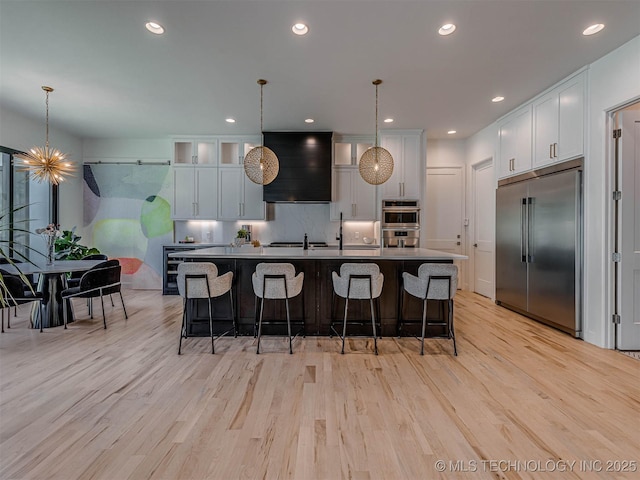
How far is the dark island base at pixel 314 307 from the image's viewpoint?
345 cm

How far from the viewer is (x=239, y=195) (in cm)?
587

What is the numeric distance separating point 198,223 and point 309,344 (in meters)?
4.09

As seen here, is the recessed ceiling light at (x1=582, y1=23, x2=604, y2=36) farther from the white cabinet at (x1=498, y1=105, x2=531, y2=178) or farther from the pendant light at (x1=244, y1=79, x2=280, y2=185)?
the pendant light at (x1=244, y1=79, x2=280, y2=185)

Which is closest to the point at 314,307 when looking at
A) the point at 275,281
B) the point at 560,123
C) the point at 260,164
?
the point at 275,281

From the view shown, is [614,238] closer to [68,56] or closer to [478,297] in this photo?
[478,297]

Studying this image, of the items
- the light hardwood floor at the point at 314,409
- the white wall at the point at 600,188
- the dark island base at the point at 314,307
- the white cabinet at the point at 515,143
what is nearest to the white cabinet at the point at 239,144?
the dark island base at the point at 314,307

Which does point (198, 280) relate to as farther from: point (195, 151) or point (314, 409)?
point (195, 151)

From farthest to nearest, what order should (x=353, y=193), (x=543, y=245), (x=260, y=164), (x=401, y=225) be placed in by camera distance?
(x=353, y=193) → (x=401, y=225) → (x=543, y=245) → (x=260, y=164)

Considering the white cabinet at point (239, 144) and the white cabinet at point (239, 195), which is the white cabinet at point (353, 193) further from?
the white cabinet at point (239, 144)

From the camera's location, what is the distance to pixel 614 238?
10.2 feet

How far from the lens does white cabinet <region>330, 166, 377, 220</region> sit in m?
5.71

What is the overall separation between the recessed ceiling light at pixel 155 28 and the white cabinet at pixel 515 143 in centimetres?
456

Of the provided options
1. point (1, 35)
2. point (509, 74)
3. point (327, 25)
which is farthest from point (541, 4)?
point (1, 35)

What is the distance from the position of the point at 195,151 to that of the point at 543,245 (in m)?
5.93
